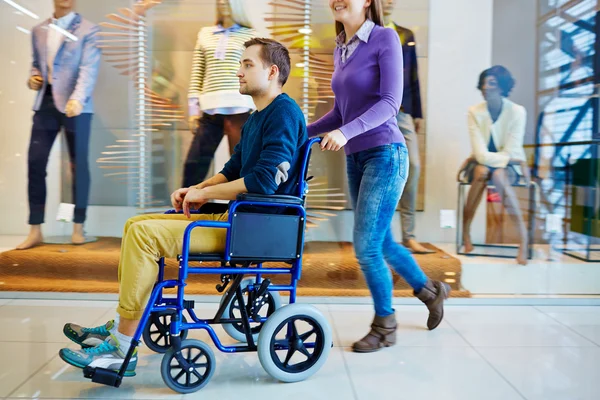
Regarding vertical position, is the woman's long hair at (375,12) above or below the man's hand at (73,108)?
above

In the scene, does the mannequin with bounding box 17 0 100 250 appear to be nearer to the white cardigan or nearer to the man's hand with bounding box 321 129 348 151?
the man's hand with bounding box 321 129 348 151

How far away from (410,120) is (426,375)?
162cm

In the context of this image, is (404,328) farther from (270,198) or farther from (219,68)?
(219,68)

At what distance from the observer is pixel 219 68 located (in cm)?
345

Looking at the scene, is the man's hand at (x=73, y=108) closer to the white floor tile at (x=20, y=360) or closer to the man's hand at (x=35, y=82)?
the man's hand at (x=35, y=82)

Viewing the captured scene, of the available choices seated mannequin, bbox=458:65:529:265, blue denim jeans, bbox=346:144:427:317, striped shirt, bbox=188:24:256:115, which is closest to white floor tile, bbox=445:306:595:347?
seated mannequin, bbox=458:65:529:265

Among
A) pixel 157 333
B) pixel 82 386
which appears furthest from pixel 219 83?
pixel 82 386

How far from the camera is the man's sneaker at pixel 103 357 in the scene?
203cm

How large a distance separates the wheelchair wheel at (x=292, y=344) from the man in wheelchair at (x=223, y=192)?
12.5 inches

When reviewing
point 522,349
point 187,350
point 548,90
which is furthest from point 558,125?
point 187,350

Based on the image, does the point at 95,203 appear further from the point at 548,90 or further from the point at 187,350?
the point at 548,90

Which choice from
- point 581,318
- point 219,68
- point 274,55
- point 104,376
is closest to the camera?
point 104,376

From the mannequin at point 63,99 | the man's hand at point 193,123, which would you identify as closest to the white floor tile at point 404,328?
the man's hand at point 193,123

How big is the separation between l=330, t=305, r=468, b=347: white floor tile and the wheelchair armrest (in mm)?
846
